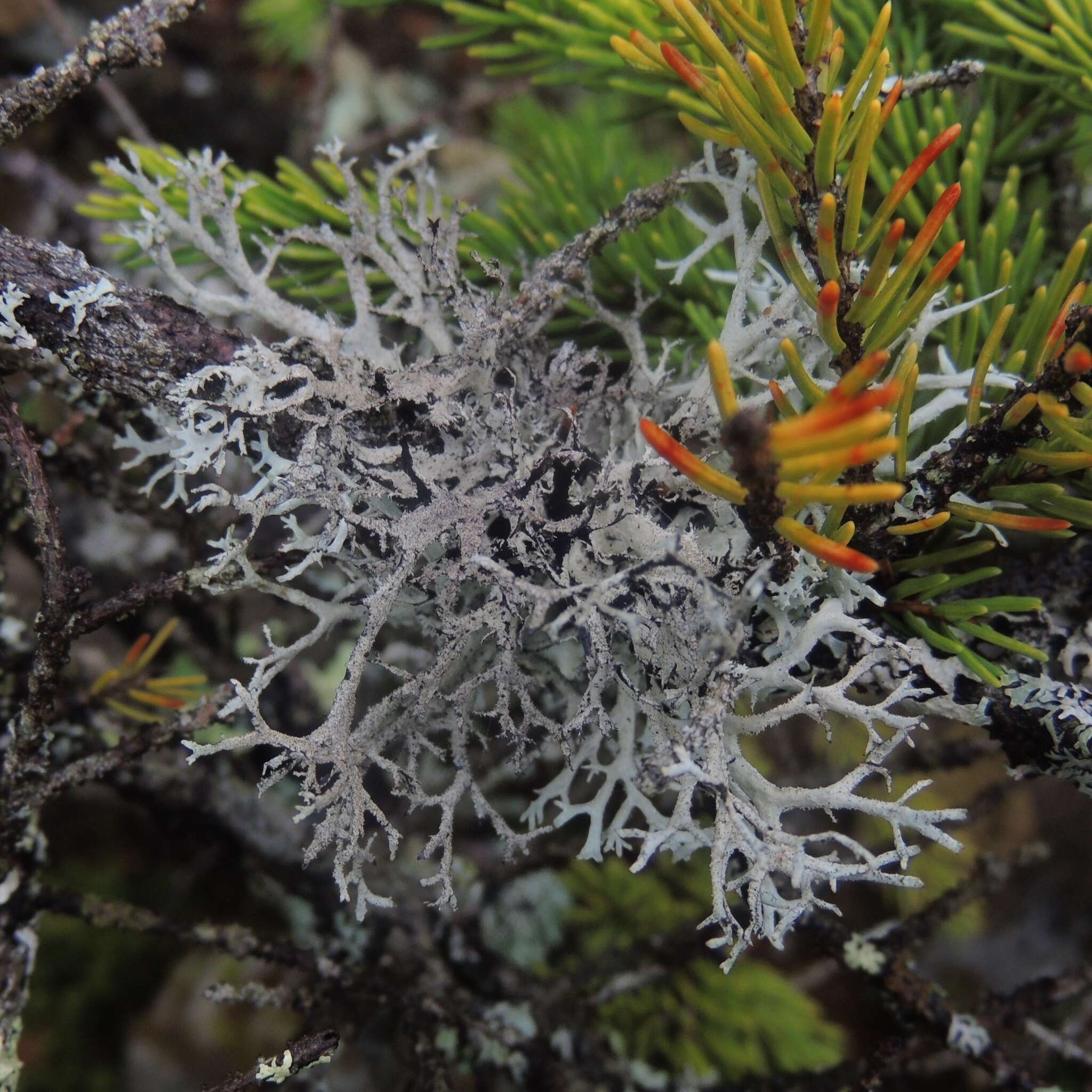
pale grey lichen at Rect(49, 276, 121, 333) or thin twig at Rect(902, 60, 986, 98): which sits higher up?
pale grey lichen at Rect(49, 276, 121, 333)

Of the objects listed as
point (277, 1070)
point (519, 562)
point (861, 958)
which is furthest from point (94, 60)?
point (861, 958)

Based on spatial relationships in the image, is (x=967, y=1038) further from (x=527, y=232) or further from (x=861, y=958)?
(x=527, y=232)

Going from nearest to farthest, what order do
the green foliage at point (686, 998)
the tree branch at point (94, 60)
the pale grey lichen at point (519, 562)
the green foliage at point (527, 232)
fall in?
the pale grey lichen at point (519, 562), the tree branch at point (94, 60), the green foliage at point (527, 232), the green foliage at point (686, 998)

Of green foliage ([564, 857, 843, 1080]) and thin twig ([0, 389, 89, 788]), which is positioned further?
green foliage ([564, 857, 843, 1080])

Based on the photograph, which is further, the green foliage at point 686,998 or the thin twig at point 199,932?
the green foliage at point 686,998

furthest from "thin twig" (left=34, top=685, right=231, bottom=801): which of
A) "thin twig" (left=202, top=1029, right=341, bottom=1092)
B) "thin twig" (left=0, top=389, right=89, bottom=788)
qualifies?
"thin twig" (left=202, top=1029, right=341, bottom=1092)

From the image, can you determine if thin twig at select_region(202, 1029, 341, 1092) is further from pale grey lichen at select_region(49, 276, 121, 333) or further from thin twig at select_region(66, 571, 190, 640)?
pale grey lichen at select_region(49, 276, 121, 333)

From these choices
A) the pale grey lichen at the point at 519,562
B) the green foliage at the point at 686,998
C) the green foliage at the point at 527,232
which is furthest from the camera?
the green foliage at the point at 686,998

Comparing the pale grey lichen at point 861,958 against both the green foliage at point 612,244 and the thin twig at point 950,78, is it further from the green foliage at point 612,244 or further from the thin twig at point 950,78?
the thin twig at point 950,78

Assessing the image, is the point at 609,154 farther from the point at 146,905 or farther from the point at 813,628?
the point at 146,905

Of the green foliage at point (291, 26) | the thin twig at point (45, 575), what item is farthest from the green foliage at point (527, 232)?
the green foliage at point (291, 26)
